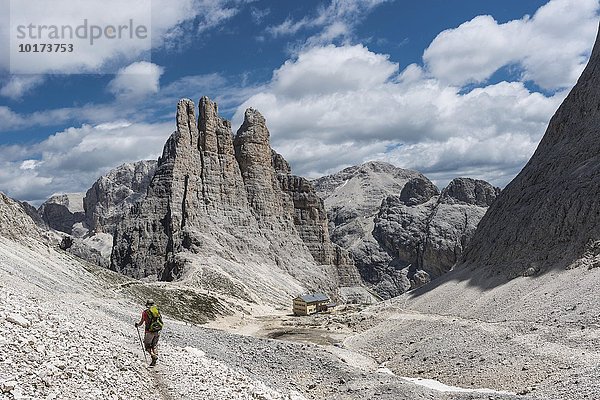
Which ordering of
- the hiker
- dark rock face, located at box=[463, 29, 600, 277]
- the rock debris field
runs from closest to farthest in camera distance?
the rock debris field < the hiker < dark rock face, located at box=[463, 29, 600, 277]

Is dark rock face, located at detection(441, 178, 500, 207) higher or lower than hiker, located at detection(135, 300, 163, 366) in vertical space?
higher

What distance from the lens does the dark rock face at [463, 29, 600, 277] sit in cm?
5241

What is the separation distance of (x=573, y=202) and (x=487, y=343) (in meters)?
24.4

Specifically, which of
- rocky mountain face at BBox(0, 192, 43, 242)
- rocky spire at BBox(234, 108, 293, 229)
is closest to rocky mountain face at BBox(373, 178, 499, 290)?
rocky spire at BBox(234, 108, 293, 229)

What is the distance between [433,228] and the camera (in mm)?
172000

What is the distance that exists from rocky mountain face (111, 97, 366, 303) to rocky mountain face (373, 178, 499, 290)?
134 feet

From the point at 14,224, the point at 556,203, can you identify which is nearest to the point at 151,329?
the point at 14,224

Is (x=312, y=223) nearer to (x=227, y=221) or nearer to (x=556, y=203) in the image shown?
(x=227, y=221)

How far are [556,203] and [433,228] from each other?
11546cm

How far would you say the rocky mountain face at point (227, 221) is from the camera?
101 meters

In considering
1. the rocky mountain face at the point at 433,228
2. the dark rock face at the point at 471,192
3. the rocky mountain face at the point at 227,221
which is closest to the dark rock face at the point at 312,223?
the rocky mountain face at the point at 227,221

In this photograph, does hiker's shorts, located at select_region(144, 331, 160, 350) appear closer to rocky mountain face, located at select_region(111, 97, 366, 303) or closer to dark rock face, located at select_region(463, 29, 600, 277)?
dark rock face, located at select_region(463, 29, 600, 277)

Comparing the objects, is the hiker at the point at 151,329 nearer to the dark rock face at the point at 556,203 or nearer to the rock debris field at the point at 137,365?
the rock debris field at the point at 137,365

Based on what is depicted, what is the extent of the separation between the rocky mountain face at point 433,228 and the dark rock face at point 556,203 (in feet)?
298
